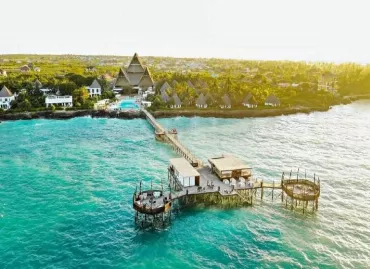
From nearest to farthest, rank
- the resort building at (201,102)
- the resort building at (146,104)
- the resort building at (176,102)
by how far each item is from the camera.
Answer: the resort building at (176,102)
the resort building at (201,102)
the resort building at (146,104)

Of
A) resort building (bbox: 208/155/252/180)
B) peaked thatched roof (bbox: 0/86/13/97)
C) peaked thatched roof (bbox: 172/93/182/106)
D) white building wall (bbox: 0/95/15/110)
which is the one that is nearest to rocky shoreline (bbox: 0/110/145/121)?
white building wall (bbox: 0/95/15/110)

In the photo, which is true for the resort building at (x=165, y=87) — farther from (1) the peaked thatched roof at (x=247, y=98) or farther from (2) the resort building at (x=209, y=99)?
(1) the peaked thatched roof at (x=247, y=98)

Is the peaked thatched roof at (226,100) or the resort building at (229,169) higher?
the peaked thatched roof at (226,100)

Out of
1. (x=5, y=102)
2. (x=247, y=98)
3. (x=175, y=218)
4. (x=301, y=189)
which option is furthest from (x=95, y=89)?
(x=301, y=189)

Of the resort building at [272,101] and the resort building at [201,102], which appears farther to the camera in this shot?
the resort building at [272,101]

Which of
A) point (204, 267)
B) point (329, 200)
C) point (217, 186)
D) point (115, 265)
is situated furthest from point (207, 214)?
point (329, 200)

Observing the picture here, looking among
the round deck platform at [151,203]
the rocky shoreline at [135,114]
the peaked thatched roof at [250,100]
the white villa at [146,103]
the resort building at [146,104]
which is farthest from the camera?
the white villa at [146,103]

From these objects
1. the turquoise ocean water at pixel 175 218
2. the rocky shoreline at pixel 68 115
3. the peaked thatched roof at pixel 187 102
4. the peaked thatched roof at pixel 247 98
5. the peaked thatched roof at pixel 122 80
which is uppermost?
the peaked thatched roof at pixel 122 80

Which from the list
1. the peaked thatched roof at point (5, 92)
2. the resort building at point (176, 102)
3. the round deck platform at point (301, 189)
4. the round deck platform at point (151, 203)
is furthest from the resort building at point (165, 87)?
the round deck platform at point (151, 203)
